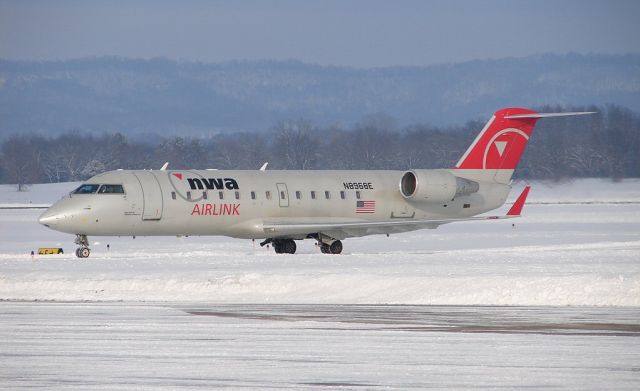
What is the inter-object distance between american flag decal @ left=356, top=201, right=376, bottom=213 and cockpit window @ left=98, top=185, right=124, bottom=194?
285 inches

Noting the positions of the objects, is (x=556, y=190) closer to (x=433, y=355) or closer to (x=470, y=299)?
(x=470, y=299)

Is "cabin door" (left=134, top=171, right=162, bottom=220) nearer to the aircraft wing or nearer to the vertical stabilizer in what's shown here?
the aircraft wing

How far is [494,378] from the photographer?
13586mm

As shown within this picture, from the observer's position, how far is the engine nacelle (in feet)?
125

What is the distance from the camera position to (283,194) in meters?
36.9

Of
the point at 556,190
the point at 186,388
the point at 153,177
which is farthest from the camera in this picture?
the point at 556,190

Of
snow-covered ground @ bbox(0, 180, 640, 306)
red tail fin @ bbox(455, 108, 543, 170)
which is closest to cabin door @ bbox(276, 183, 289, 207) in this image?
snow-covered ground @ bbox(0, 180, 640, 306)

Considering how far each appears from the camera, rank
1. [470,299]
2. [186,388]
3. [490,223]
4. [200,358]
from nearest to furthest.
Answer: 1. [186,388]
2. [200,358]
3. [470,299]
4. [490,223]

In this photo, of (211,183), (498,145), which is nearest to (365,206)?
(211,183)

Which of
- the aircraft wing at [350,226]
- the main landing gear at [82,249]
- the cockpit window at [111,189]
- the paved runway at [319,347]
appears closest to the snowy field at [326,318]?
the paved runway at [319,347]

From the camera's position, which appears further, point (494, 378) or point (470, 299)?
point (470, 299)

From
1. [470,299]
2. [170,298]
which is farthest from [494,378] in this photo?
[170,298]

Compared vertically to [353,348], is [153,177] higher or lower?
higher

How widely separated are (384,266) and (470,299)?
21.1ft
